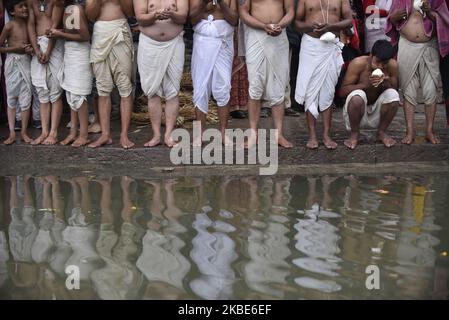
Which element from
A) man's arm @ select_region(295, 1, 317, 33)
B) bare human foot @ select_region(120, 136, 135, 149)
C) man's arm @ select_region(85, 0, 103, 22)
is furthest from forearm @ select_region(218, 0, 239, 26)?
bare human foot @ select_region(120, 136, 135, 149)

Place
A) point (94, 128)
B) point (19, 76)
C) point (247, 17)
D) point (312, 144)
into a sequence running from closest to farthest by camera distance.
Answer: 1. point (247, 17)
2. point (312, 144)
3. point (19, 76)
4. point (94, 128)

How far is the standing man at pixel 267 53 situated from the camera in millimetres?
7715

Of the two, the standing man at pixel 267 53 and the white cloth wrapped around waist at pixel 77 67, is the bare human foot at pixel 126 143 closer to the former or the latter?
the white cloth wrapped around waist at pixel 77 67

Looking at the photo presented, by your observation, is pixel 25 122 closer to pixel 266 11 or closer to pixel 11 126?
pixel 11 126

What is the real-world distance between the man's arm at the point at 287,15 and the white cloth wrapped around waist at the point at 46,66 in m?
2.28

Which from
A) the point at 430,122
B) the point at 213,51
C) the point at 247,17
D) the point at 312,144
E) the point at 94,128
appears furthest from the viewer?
the point at 94,128

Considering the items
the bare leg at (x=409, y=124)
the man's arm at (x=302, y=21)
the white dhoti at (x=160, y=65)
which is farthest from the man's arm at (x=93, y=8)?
the bare leg at (x=409, y=124)

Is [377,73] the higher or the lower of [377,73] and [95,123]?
the higher

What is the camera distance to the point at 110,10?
7.81m

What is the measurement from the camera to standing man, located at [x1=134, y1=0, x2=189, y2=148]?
767 centimetres

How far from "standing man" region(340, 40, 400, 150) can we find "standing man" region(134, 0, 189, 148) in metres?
Answer: 1.70

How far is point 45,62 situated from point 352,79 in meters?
3.11

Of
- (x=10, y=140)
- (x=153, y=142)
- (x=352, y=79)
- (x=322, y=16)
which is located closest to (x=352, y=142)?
(x=352, y=79)
